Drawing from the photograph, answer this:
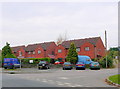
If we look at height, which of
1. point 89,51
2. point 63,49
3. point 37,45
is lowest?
point 89,51

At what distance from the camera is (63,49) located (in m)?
59.8

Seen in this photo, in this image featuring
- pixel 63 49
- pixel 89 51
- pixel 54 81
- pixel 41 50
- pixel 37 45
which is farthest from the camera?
pixel 37 45

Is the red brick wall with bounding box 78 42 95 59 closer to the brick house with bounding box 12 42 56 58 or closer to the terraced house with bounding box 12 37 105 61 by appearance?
the terraced house with bounding box 12 37 105 61

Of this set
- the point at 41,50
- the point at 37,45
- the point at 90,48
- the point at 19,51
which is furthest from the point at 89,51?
the point at 19,51

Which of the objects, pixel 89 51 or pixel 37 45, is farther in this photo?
pixel 37 45

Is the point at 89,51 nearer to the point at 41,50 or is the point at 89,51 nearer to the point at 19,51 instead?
the point at 41,50

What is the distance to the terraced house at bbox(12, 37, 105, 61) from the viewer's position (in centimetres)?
5419

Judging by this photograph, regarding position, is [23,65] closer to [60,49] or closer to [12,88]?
[60,49]

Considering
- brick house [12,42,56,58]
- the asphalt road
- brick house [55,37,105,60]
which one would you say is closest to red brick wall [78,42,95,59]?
brick house [55,37,105,60]

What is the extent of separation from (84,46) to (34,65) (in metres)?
17.6

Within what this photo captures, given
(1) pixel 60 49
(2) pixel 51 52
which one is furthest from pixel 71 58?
(2) pixel 51 52

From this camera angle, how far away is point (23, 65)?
1698 inches

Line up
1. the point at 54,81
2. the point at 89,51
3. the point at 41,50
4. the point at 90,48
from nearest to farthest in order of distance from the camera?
1. the point at 54,81
2. the point at 90,48
3. the point at 89,51
4. the point at 41,50

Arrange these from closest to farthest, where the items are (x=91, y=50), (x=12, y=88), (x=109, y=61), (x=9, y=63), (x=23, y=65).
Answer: (x=12, y=88) → (x=9, y=63) → (x=109, y=61) → (x=23, y=65) → (x=91, y=50)
